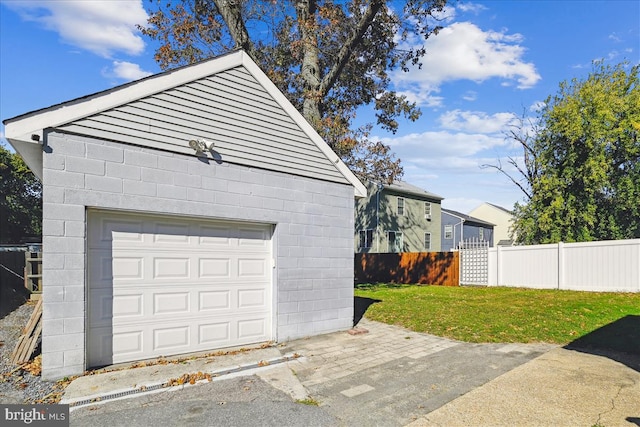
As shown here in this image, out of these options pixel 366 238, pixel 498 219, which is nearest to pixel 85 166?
pixel 366 238

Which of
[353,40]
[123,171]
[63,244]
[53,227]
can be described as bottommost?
[63,244]

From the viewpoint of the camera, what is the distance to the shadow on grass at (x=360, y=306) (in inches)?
357

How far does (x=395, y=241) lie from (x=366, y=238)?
220 cm

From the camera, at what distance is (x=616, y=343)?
6375 millimetres

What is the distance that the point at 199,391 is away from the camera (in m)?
4.33

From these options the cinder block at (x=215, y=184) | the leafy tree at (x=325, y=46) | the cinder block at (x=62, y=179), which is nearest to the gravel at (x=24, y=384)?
the cinder block at (x=62, y=179)

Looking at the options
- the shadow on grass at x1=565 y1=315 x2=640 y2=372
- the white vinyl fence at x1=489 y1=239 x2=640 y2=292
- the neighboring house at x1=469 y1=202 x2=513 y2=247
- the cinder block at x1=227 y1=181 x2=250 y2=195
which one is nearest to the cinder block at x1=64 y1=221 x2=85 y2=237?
the cinder block at x1=227 y1=181 x2=250 y2=195

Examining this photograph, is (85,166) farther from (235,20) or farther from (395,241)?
(395,241)

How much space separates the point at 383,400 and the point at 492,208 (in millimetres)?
39006

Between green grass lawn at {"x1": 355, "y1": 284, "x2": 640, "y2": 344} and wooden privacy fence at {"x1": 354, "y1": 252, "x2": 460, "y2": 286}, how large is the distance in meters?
4.84

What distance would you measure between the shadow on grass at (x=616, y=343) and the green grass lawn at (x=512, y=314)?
14cm

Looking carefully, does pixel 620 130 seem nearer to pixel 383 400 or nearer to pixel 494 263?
pixel 494 263

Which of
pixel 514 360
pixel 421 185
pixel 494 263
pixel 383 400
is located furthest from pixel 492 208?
pixel 383 400

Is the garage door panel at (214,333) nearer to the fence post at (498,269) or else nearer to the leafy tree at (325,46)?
the leafy tree at (325,46)
